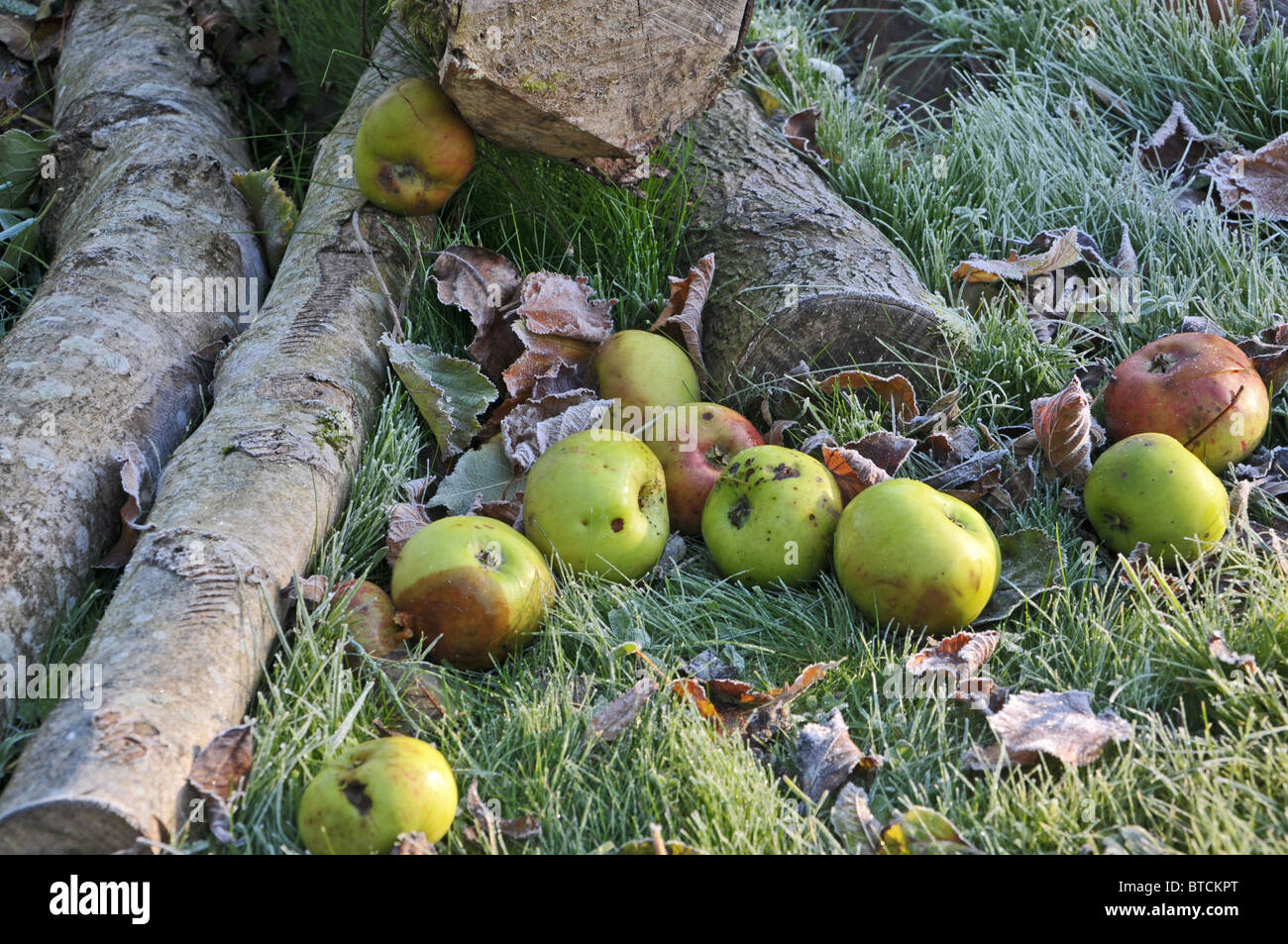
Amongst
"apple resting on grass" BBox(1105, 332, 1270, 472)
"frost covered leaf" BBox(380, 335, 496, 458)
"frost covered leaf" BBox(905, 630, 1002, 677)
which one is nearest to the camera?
"frost covered leaf" BBox(905, 630, 1002, 677)

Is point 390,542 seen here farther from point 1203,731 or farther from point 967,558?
point 1203,731

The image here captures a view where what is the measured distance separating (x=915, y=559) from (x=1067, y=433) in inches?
29.9

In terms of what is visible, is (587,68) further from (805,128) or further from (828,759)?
(828,759)

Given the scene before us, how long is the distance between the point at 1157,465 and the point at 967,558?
0.61 meters

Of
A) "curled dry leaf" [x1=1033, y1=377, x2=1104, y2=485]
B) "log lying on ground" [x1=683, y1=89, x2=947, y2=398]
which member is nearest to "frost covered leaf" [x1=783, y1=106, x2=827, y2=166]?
"log lying on ground" [x1=683, y1=89, x2=947, y2=398]

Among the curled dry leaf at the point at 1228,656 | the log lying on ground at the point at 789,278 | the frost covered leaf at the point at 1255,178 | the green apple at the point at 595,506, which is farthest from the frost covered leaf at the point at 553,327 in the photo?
the frost covered leaf at the point at 1255,178

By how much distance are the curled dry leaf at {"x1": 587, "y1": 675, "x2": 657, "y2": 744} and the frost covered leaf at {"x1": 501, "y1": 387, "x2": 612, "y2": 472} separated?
794mm

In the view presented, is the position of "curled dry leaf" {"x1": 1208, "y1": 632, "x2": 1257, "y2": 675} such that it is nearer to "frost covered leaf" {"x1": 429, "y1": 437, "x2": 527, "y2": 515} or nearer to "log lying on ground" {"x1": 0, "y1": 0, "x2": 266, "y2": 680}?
"frost covered leaf" {"x1": 429, "y1": 437, "x2": 527, "y2": 515}

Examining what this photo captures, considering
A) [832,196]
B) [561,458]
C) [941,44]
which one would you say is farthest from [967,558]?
[941,44]

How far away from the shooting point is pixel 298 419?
8.77 feet

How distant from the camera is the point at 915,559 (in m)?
2.35

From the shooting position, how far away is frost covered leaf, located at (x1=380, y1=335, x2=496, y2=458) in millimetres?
2922

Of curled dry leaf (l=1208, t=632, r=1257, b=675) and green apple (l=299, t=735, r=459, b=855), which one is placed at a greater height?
curled dry leaf (l=1208, t=632, r=1257, b=675)

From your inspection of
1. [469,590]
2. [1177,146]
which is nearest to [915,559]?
[469,590]
